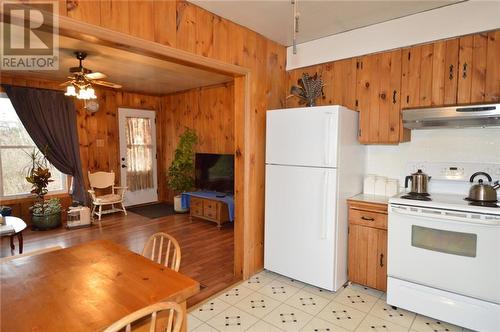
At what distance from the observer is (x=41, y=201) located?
189 inches

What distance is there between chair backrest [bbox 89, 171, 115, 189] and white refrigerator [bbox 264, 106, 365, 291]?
13.1 feet

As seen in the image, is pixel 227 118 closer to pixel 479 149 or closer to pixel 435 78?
pixel 435 78

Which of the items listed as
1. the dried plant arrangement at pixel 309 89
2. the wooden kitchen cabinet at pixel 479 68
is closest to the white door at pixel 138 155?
the dried plant arrangement at pixel 309 89

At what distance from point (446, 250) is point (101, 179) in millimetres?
5623

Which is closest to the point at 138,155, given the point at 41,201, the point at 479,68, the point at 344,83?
the point at 41,201

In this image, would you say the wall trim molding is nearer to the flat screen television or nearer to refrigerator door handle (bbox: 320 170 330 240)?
refrigerator door handle (bbox: 320 170 330 240)

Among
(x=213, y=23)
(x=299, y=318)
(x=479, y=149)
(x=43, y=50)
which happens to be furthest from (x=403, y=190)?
(x=43, y=50)

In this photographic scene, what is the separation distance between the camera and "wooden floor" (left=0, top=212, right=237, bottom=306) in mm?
3195

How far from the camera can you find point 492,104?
2232mm

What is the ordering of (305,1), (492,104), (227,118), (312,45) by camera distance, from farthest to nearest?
(227,118), (312,45), (305,1), (492,104)

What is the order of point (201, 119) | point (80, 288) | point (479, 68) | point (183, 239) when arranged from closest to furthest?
point (80, 288), point (479, 68), point (183, 239), point (201, 119)

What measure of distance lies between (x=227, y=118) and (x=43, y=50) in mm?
2877

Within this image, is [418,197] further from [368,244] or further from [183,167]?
[183,167]

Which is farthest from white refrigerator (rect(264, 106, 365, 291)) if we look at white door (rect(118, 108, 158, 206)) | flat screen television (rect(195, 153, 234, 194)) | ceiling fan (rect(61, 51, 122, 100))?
white door (rect(118, 108, 158, 206))
